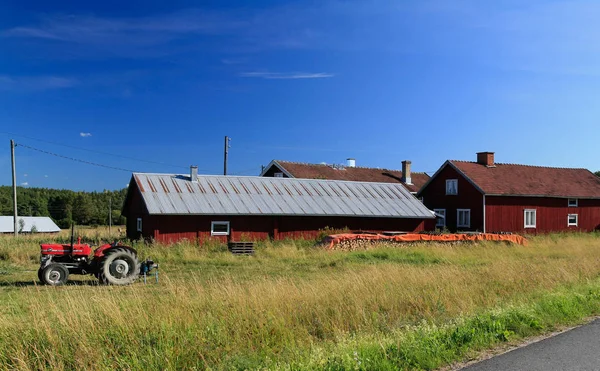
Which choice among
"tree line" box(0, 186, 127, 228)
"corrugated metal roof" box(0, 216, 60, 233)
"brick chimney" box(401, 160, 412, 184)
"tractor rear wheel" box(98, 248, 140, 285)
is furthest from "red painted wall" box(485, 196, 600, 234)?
"corrugated metal roof" box(0, 216, 60, 233)

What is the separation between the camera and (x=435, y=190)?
4038cm

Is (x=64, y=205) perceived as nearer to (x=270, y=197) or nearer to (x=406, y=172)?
(x=406, y=172)

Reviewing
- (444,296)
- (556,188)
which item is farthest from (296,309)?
(556,188)

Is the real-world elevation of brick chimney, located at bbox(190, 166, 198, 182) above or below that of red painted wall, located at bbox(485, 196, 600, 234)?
above

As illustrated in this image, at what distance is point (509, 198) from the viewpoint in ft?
121

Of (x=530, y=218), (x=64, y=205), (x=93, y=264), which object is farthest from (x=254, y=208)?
(x=64, y=205)

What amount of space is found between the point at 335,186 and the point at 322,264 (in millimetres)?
16081

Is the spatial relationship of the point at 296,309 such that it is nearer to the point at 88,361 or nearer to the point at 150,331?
the point at 150,331

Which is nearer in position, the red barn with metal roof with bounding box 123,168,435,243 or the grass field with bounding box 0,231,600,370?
the grass field with bounding box 0,231,600,370

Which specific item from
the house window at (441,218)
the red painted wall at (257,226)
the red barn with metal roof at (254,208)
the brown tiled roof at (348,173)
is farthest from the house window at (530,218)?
the brown tiled roof at (348,173)

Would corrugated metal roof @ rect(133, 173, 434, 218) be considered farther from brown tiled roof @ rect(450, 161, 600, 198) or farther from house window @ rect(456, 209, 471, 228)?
brown tiled roof @ rect(450, 161, 600, 198)

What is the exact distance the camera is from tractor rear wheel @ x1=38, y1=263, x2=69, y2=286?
13.4 m

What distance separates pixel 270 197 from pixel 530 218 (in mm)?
19762

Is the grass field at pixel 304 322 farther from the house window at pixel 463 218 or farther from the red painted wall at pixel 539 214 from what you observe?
the house window at pixel 463 218
